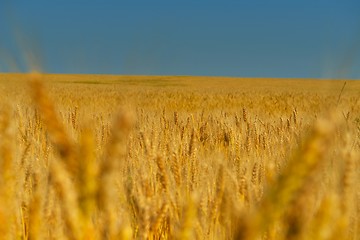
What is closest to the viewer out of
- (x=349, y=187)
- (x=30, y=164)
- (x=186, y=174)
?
(x=349, y=187)

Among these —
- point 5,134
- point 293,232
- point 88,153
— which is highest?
point 5,134

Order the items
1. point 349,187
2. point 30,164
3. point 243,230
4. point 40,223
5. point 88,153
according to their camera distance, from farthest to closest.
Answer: point 30,164 < point 40,223 < point 349,187 < point 88,153 < point 243,230

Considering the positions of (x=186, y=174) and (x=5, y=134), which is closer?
(x=5, y=134)

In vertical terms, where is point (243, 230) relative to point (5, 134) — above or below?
below

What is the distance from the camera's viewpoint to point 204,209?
1.02 meters

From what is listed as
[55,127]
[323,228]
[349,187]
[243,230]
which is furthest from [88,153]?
[349,187]

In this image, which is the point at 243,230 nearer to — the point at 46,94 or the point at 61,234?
the point at 46,94

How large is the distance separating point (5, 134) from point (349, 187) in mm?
702

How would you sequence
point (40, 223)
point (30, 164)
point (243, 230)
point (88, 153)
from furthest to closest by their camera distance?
point (30, 164)
point (40, 223)
point (88, 153)
point (243, 230)

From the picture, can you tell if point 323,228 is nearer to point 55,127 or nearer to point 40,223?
point 55,127

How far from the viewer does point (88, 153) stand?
66 centimetres

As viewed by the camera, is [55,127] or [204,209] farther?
[204,209]

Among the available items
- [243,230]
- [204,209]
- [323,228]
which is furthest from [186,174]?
[243,230]

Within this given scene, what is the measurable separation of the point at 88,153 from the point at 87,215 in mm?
91
